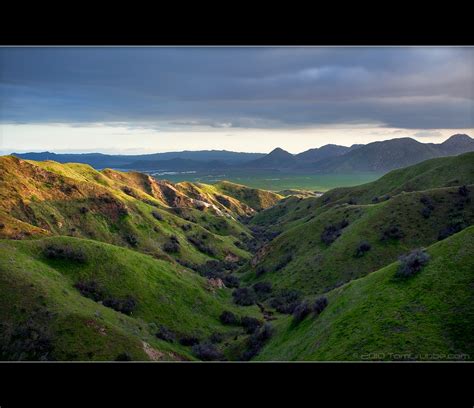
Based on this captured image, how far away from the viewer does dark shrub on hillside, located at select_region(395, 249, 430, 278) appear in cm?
2286

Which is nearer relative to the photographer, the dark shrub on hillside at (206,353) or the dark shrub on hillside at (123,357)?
the dark shrub on hillside at (123,357)

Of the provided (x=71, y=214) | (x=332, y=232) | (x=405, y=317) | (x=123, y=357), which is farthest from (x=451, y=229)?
(x=71, y=214)

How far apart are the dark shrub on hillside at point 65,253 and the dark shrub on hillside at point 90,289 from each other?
12.1 ft

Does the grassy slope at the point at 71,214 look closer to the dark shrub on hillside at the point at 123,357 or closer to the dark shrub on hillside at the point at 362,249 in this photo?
the dark shrub on hillside at the point at 123,357

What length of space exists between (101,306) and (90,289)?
3.61 meters

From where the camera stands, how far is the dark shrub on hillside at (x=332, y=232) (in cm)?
6209

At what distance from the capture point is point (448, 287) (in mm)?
19438

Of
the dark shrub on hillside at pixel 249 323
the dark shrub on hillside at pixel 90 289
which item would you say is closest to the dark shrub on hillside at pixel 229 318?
the dark shrub on hillside at pixel 249 323

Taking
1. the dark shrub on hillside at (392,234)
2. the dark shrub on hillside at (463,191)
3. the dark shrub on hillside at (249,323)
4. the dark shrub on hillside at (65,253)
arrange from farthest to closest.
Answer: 1. the dark shrub on hillside at (463,191)
2. the dark shrub on hillside at (392,234)
3. the dark shrub on hillside at (249,323)
4. the dark shrub on hillside at (65,253)

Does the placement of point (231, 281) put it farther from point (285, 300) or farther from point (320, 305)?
point (320, 305)

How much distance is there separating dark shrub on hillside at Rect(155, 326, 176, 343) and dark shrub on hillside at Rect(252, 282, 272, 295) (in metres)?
24.2

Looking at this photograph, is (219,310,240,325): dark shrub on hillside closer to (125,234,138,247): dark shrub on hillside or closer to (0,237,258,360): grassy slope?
(0,237,258,360): grassy slope

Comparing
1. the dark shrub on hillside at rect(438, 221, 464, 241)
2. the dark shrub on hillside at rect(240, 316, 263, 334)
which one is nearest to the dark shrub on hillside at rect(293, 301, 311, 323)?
the dark shrub on hillside at rect(240, 316, 263, 334)

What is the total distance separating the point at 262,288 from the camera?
58844mm
